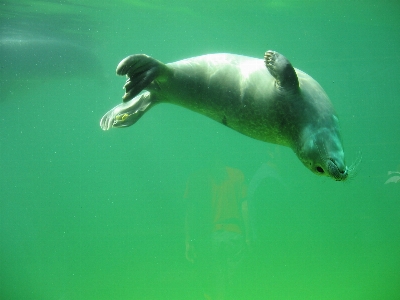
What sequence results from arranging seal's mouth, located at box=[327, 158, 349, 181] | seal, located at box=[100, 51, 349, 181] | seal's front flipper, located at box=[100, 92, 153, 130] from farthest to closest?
seal's front flipper, located at box=[100, 92, 153, 130], seal, located at box=[100, 51, 349, 181], seal's mouth, located at box=[327, 158, 349, 181]

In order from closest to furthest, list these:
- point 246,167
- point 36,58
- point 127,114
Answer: point 127,114 → point 36,58 → point 246,167

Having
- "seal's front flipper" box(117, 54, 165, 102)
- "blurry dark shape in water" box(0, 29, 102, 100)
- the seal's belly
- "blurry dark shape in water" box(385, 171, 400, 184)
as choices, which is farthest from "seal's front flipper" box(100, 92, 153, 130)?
"blurry dark shape in water" box(0, 29, 102, 100)

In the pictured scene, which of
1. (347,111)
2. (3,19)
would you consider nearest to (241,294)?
(3,19)

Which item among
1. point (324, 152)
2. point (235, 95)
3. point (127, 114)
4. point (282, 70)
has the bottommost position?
point (127, 114)

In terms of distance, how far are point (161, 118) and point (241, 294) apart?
44.6ft

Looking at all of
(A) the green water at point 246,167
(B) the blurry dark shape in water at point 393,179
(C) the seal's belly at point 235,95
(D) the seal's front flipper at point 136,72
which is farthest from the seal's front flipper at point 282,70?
(B) the blurry dark shape in water at point 393,179

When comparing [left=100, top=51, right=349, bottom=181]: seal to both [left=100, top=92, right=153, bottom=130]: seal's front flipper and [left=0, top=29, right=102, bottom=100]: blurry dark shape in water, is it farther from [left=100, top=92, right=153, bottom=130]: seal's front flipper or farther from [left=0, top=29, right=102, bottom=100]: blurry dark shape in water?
[left=0, top=29, right=102, bottom=100]: blurry dark shape in water

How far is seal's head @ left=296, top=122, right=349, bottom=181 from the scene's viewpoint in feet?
8.69

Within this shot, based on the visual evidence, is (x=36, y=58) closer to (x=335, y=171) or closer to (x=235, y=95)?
(x=235, y=95)

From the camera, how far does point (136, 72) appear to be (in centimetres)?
333

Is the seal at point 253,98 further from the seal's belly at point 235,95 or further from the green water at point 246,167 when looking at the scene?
the green water at point 246,167

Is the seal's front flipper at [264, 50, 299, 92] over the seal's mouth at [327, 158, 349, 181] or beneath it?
over

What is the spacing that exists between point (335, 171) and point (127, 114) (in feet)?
7.07

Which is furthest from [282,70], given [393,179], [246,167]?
[246,167]
